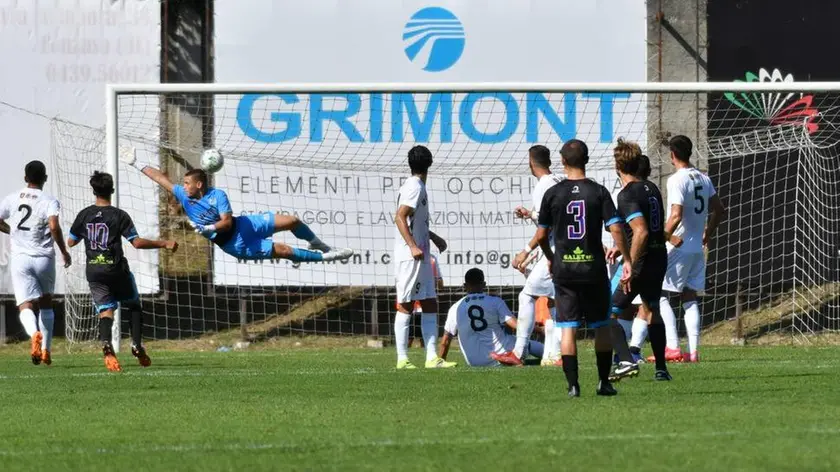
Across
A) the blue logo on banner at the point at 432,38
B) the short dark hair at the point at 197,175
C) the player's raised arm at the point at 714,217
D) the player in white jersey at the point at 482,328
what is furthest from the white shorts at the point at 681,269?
the blue logo on banner at the point at 432,38

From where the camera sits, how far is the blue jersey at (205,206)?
1476 cm

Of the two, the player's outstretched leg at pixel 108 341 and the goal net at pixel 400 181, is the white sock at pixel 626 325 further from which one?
the goal net at pixel 400 181

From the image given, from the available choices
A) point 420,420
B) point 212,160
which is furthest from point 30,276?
point 420,420

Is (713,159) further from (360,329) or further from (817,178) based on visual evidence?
(360,329)

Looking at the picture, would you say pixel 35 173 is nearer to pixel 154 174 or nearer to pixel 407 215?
pixel 154 174

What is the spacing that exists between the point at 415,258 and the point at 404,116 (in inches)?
308

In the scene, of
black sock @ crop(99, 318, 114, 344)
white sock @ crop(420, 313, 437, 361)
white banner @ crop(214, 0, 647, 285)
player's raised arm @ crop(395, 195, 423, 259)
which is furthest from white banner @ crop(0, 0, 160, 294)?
player's raised arm @ crop(395, 195, 423, 259)

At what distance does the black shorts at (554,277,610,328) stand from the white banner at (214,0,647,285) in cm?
1082

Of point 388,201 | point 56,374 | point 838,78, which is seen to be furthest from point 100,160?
point 838,78

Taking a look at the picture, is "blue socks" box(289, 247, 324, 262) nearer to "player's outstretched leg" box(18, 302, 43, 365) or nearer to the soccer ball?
the soccer ball

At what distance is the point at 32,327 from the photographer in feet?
50.7

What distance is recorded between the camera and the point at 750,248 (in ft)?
68.9

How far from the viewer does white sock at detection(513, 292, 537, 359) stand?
1412 cm

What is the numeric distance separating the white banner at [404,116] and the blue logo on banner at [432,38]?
0.02 metres
